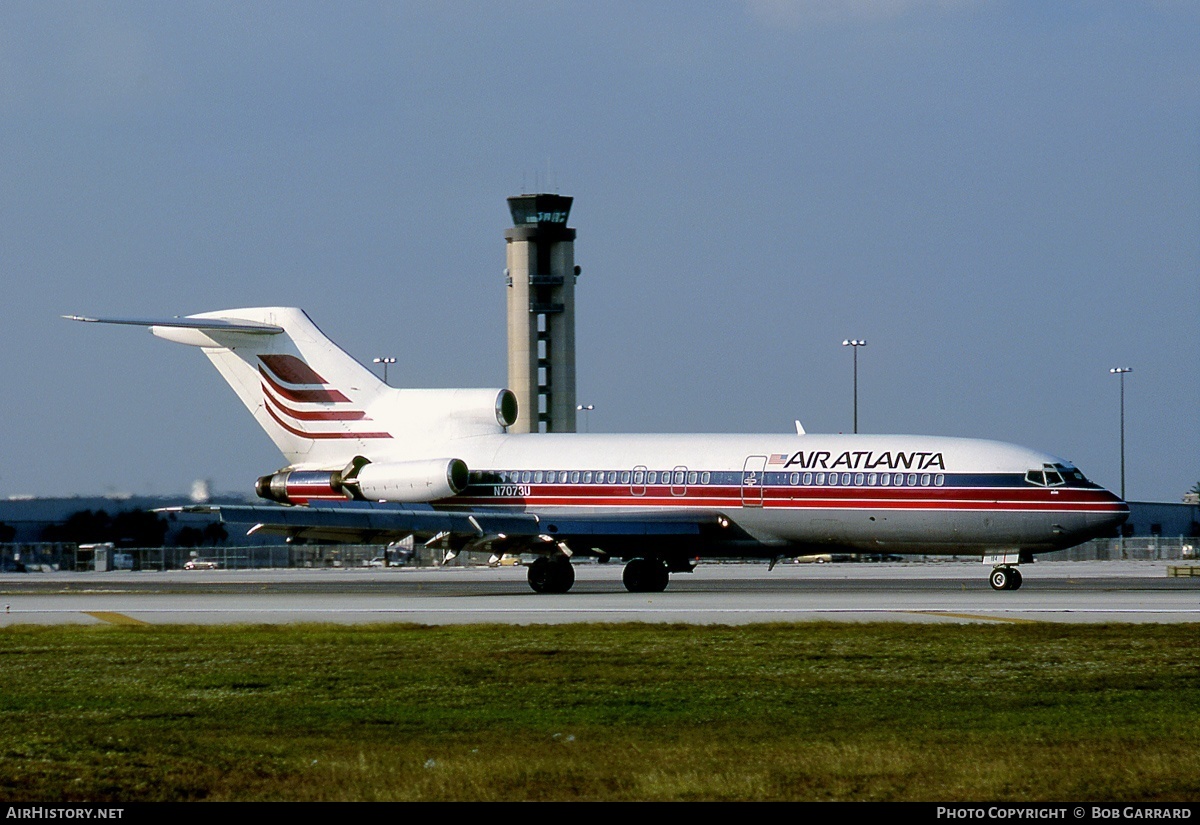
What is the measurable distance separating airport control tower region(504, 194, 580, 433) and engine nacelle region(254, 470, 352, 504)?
54.9 metres

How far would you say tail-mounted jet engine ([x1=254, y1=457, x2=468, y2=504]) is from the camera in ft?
138

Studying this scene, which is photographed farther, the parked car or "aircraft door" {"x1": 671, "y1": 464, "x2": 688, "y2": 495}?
the parked car

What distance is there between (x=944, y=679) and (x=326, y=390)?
96.5 ft

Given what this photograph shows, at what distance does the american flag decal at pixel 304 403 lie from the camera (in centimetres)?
4494

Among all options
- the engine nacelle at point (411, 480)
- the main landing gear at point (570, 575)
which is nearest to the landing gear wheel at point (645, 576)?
the main landing gear at point (570, 575)

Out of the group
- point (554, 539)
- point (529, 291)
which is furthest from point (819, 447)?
point (529, 291)

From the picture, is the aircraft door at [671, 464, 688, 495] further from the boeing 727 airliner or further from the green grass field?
the green grass field

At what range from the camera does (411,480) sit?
140ft

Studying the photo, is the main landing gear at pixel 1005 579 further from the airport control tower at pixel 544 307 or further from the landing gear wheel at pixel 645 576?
the airport control tower at pixel 544 307

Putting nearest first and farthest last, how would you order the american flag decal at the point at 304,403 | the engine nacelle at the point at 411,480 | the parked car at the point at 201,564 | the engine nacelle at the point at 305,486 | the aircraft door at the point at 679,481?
the aircraft door at the point at 679,481, the engine nacelle at the point at 411,480, the engine nacelle at the point at 305,486, the american flag decal at the point at 304,403, the parked car at the point at 201,564

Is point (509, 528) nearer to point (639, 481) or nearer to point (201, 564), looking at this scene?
point (639, 481)

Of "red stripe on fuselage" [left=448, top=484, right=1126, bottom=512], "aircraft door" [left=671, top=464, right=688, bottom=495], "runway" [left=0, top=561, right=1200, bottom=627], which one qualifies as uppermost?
"aircraft door" [left=671, top=464, right=688, bottom=495]

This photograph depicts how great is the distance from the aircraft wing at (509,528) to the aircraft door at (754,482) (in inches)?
32.2

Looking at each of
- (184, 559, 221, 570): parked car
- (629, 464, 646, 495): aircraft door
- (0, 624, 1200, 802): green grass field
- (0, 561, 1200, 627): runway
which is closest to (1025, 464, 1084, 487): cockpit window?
(0, 561, 1200, 627): runway
